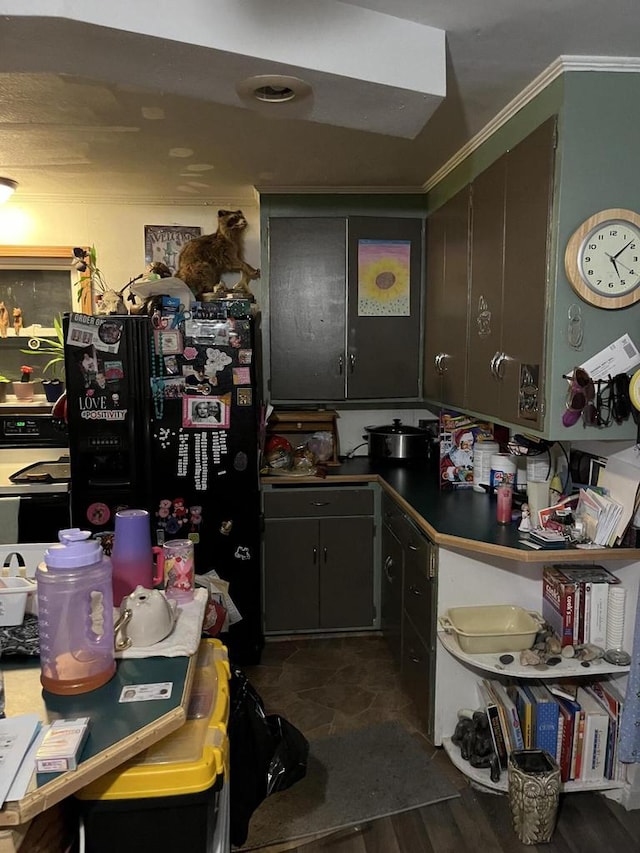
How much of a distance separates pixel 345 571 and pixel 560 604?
4.49ft

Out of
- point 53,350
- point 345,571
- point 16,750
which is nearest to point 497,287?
point 345,571

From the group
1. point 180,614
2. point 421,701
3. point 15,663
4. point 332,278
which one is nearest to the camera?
point 15,663

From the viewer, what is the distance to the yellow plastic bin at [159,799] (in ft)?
3.70

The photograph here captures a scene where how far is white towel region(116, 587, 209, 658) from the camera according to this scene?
1345 mm

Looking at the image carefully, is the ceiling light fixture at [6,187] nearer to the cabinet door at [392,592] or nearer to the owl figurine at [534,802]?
the cabinet door at [392,592]

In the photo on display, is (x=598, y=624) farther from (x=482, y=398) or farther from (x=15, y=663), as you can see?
(x=15, y=663)

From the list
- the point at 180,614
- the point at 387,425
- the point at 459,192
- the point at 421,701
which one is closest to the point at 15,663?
the point at 180,614

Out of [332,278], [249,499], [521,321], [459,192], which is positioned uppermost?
[459,192]

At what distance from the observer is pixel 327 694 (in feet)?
9.69

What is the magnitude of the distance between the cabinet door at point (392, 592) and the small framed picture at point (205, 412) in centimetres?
101

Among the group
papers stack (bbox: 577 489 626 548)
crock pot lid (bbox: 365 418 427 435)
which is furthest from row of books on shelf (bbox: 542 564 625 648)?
crock pot lid (bbox: 365 418 427 435)

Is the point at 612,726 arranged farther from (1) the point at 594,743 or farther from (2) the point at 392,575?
(2) the point at 392,575

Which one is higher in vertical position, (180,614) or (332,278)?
(332,278)

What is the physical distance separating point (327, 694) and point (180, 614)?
1.66 metres
